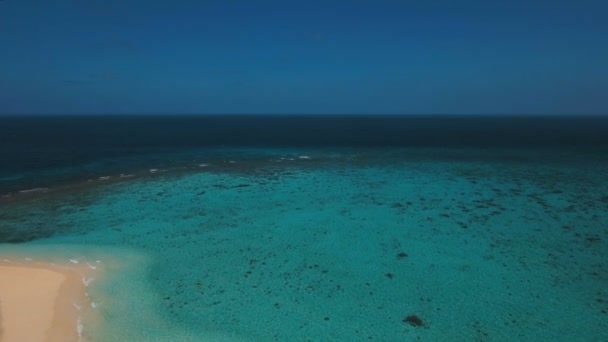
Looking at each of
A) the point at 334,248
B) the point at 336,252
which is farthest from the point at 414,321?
the point at 334,248

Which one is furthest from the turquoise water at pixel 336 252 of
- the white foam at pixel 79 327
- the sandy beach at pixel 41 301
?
the sandy beach at pixel 41 301

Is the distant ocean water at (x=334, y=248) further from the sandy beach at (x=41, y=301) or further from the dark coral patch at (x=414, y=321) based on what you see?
the sandy beach at (x=41, y=301)

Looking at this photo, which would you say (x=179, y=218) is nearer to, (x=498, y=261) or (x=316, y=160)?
(x=498, y=261)

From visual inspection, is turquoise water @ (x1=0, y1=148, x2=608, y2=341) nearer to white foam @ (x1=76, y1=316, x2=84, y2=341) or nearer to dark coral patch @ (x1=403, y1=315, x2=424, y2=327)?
dark coral patch @ (x1=403, y1=315, x2=424, y2=327)

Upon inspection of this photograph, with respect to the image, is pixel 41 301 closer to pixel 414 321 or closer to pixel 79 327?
pixel 79 327

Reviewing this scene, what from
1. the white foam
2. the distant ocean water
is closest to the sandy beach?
the white foam
